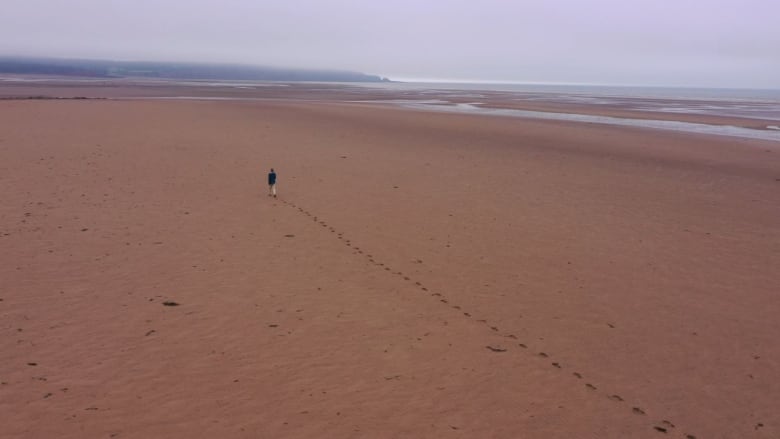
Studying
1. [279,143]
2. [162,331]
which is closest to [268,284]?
[162,331]

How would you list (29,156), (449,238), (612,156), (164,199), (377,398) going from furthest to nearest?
1. (612,156)
2. (29,156)
3. (164,199)
4. (449,238)
5. (377,398)

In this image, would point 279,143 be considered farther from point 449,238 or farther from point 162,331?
point 162,331

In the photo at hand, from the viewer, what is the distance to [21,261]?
10.3 metres

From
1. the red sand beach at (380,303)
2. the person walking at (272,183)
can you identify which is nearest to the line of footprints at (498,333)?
the red sand beach at (380,303)

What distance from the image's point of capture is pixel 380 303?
30.9ft

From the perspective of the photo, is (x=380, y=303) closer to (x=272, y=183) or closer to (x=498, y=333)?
(x=498, y=333)

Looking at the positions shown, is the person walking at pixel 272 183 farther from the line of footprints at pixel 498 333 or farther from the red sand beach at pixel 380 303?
the line of footprints at pixel 498 333

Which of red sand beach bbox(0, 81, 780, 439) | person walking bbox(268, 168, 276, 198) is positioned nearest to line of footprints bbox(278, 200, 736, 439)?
red sand beach bbox(0, 81, 780, 439)

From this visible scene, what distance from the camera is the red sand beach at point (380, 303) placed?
253 inches

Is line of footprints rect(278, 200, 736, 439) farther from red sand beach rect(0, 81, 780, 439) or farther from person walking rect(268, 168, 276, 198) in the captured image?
person walking rect(268, 168, 276, 198)

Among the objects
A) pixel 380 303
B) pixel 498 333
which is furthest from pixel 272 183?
pixel 498 333

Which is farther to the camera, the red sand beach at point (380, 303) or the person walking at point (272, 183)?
the person walking at point (272, 183)

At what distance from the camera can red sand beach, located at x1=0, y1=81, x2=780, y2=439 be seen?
641 cm

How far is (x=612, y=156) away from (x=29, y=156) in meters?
24.6
